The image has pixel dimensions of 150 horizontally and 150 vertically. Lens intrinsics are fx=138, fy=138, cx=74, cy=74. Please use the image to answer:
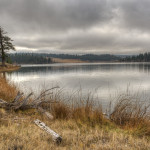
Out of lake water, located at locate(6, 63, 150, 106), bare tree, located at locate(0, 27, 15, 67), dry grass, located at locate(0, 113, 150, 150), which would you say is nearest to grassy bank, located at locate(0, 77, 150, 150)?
dry grass, located at locate(0, 113, 150, 150)

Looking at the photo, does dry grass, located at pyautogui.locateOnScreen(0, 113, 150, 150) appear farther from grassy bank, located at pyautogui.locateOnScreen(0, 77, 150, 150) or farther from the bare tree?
the bare tree

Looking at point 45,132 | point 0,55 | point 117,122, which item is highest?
point 0,55

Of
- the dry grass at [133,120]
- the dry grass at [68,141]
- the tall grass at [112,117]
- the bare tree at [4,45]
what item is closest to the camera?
the dry grass at [68,141]

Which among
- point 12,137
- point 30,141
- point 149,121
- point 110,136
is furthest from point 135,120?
point 12,137

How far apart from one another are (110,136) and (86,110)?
63.3 inches

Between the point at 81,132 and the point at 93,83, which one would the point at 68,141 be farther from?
the point at 93,83

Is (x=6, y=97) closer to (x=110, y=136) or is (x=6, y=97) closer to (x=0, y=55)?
(x=110, y=136)

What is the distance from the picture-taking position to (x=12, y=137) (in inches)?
119

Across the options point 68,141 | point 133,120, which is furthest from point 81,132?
point 133,120

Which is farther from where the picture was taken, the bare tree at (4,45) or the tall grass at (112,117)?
the bare tree at (4,45)

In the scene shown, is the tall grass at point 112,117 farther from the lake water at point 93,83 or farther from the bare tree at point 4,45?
the bare tree at point 4,45

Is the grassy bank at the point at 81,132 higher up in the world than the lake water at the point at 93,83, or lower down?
higher up

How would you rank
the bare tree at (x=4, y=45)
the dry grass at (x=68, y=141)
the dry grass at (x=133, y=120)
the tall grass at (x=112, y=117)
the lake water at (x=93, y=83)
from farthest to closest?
the bare tree at (x=4, y=45), the lake water at (x=93, y=83), the tall grass at (x=112, y=117), the dry grass at (x=133, y=120), the dry grass at (x=68, y=141)

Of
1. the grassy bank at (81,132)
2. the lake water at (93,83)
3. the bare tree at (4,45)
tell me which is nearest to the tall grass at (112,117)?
the grassy bank at (81,132)
